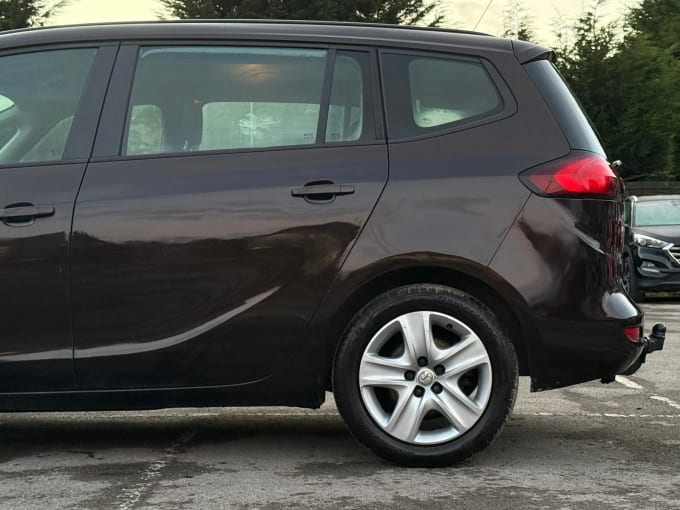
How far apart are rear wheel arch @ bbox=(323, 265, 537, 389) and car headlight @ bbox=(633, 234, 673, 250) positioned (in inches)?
442

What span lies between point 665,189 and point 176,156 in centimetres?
2497

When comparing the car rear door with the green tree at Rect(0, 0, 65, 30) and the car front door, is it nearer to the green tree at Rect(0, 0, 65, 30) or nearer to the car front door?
the car front door

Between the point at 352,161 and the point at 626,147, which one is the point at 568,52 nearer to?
the point at 626,147

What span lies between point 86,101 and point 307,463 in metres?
1.74

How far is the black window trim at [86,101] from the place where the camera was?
188 inches

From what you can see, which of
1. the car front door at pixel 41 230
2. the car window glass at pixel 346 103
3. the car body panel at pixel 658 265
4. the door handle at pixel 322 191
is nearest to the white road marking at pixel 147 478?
the car front door at pixel 41 230

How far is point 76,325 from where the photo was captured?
15.2 feet

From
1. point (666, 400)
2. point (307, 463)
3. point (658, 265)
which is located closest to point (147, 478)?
point (307, 463)

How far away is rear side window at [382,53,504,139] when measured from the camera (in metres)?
4.81

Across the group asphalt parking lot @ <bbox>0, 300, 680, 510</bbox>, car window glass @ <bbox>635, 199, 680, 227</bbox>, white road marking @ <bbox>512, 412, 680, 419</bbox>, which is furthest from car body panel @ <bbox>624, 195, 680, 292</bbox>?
white road marking @ <bbox>512, 412, 680, 419</bbox>

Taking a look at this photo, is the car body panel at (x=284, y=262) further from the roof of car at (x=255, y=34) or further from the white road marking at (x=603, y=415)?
the white road marking at (x=603, y=415)

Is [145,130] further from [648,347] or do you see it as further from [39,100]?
[648,347]

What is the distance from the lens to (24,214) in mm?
4629

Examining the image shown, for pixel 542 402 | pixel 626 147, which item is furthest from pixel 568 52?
pixel 542 402
